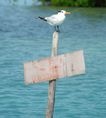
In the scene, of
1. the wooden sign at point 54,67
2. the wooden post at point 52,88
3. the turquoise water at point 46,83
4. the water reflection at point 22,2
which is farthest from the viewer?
the water reflection at point 22,2

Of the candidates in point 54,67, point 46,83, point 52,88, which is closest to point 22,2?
point 46,83

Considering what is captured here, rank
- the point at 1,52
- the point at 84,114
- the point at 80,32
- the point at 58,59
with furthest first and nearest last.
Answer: the point at 80,32, the point at 1,52, the point at 84,114, the point at 58,59

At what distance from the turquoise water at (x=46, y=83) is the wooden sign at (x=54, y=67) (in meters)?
6.15

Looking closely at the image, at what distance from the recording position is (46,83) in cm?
1644

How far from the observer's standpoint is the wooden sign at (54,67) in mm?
6539

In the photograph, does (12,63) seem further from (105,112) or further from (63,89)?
(105,112)

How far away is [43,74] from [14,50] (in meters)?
16.7

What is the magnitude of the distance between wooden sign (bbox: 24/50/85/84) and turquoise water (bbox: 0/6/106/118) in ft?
20.2

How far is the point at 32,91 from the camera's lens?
1553 centimetres

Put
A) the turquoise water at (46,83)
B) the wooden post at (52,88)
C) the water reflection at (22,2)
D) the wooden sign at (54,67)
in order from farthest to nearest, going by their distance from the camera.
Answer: the water reflection at (22,2)
the turquoise water at (46,83)
the wooden post at (52,88)
the wooden sign at (54,67)

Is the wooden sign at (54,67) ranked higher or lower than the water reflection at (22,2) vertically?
lower

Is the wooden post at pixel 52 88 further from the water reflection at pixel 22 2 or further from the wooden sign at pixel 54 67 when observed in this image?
the water reflection at pixel 22 2

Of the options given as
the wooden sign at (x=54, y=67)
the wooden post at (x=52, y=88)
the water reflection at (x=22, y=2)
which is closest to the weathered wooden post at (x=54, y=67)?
the wooden sign at (x=54, y=67)

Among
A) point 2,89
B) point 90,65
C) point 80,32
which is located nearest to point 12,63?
point 90,65
